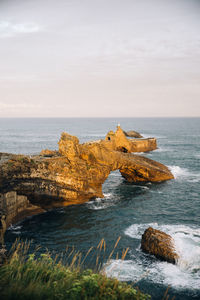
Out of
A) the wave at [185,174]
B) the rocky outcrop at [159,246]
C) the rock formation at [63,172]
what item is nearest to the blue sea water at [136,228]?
the rocky outcrop at [159,246]

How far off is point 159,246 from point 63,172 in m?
15.2

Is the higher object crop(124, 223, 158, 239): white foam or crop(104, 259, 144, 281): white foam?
crop(124, 223, 158, 239): white foam

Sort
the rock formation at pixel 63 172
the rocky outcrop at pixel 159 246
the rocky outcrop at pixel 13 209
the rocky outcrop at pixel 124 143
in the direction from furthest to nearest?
1. the rocky outcrop at pixel 124 143
2. the rock formation at pixel 63 172
3. the rocky outcrop at pixel 13 209
4. the rocky outcrop at pixel 159 246

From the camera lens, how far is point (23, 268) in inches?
393

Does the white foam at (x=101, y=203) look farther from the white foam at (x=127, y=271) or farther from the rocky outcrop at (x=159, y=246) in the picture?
the white foam at (x=127, y=271)

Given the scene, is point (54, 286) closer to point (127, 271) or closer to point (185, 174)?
point (127, 271)

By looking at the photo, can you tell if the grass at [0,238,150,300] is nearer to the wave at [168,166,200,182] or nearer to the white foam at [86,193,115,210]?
the white foam at [86,193,115,210]

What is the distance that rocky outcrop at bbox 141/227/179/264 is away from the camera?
19.2 m

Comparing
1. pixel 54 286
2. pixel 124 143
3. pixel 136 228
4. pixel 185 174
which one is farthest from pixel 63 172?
pixel 124 143

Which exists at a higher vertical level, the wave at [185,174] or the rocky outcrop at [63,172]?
the rocky outcrop at [63,172]

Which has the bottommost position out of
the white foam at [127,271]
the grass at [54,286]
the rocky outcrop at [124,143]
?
the white foam at [127,271]

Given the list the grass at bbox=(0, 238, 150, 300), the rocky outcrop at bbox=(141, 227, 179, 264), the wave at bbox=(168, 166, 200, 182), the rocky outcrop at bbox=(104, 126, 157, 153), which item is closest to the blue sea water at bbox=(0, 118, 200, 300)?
the rocky outcrop at bbox=(141, 227, 179, 264)

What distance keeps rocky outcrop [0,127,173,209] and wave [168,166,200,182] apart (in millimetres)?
10174

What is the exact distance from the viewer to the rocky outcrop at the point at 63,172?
27.8 metres
